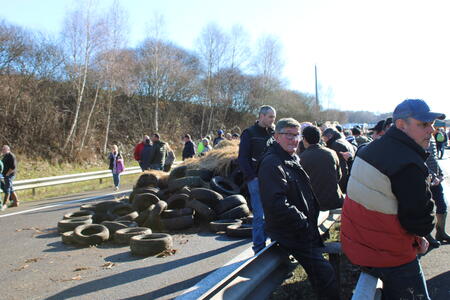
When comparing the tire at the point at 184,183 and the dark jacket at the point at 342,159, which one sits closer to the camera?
the dark jacket at the point at 342,159

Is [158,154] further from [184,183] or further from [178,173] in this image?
[184,183]

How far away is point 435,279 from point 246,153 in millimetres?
3140

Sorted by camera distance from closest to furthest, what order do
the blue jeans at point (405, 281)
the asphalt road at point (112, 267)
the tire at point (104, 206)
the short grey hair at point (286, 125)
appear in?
the blue jeans at point (405, 281), the short grey hair at point (286, 125), the asphalt road at point (112, 267), the tire at point (104, 206)

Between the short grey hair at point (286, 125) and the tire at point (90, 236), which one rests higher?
the short grey hair at point (286, 125)

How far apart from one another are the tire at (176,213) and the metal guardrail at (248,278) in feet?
15.8

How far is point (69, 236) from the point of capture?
7.66 m

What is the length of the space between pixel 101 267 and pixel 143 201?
3.66 meters

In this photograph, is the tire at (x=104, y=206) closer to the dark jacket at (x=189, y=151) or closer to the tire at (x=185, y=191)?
the tire at (x=185, y=191)

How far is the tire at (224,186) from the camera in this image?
10453 mm

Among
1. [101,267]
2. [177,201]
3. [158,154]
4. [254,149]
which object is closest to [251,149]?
[254,149]

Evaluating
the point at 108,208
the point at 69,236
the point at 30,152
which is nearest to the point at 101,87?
the point at 30,152

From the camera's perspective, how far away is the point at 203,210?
886 centimetres

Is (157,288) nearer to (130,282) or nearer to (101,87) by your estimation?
(130,282)

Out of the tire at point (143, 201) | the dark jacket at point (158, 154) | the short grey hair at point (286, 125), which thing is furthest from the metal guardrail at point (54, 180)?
the short grey hair at point (286, 125)
